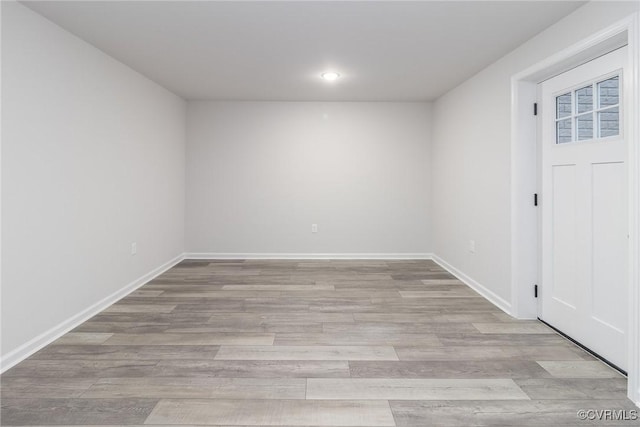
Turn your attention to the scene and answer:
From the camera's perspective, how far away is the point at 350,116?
224 inches

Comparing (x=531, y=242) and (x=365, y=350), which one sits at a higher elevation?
(x=531, y=242)

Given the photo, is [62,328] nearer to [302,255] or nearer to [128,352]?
[128,352]

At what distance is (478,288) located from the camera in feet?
13.3

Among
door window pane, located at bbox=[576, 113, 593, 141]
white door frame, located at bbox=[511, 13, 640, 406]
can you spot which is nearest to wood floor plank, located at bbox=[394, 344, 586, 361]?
white door frame, located at bbox=[511, 13, 640, 406]

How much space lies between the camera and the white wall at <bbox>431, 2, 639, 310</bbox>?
2.70 metres

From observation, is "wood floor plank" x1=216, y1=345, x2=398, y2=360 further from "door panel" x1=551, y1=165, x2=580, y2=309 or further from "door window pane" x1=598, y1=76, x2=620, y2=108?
"door window pane" x1=598, y1=76, x2=620, y2=108

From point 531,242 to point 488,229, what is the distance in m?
0.60

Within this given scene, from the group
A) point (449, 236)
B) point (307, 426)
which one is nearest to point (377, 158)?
point (449, 236)

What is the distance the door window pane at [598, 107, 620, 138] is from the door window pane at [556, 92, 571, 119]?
35 centimetres

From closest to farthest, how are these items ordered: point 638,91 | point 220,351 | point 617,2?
point 638,91, point 617,2, point 220,351

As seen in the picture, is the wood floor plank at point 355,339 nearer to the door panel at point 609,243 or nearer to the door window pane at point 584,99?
the door panel at point 609,243

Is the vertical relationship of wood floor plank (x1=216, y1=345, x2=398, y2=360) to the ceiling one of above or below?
below

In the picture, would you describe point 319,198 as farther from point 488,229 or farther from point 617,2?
point 617,2

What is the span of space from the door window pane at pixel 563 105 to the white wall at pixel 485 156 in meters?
0.33
